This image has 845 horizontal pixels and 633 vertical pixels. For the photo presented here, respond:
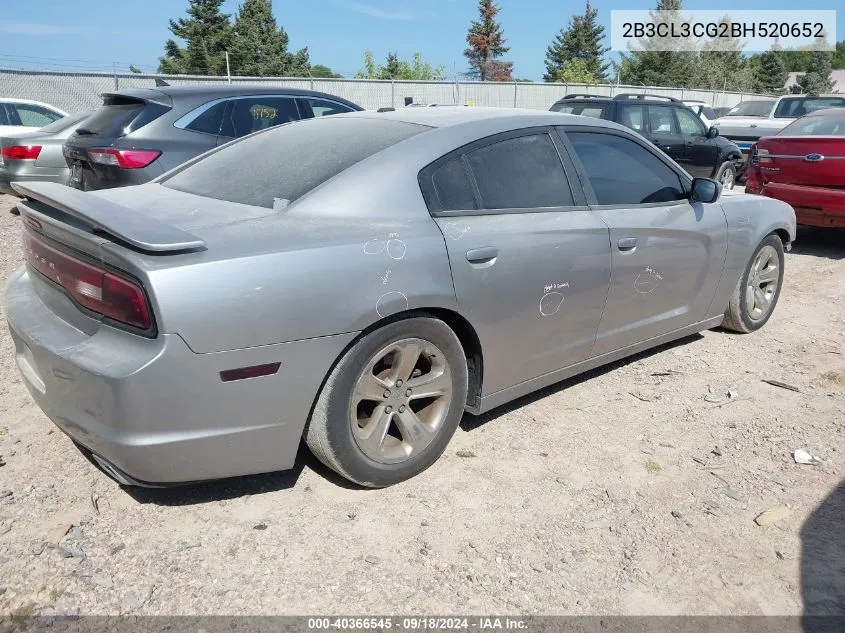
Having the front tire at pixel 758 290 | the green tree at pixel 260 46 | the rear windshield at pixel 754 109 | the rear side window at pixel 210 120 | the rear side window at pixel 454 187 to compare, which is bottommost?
the front tire at pixel 758 290

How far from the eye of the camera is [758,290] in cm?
517

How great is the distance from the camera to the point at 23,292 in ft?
10.1

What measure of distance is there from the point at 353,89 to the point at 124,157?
18.3 metres

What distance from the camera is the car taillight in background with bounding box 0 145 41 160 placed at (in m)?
8.92

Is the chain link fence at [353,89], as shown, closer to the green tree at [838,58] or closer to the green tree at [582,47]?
the green tree at [582,47]

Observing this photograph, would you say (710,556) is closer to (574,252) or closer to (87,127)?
(574,252)

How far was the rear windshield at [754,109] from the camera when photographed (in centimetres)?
1745

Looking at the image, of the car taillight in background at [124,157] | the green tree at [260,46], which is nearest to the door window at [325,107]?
the car taillight in background at [124,157]

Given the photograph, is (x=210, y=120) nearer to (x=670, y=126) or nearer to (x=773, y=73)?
(x=670, y=126)

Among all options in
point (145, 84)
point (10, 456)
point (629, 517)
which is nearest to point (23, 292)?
point (10, 456)

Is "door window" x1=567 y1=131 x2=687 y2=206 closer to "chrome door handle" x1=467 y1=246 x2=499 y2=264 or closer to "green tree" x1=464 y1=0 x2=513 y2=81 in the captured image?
"chrome door handle" x1=467 y1=246 x2=499 y2=264

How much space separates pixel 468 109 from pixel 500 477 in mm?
1939

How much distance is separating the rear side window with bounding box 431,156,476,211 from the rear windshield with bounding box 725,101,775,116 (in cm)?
1649

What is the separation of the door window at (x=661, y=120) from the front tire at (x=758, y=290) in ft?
21.9
